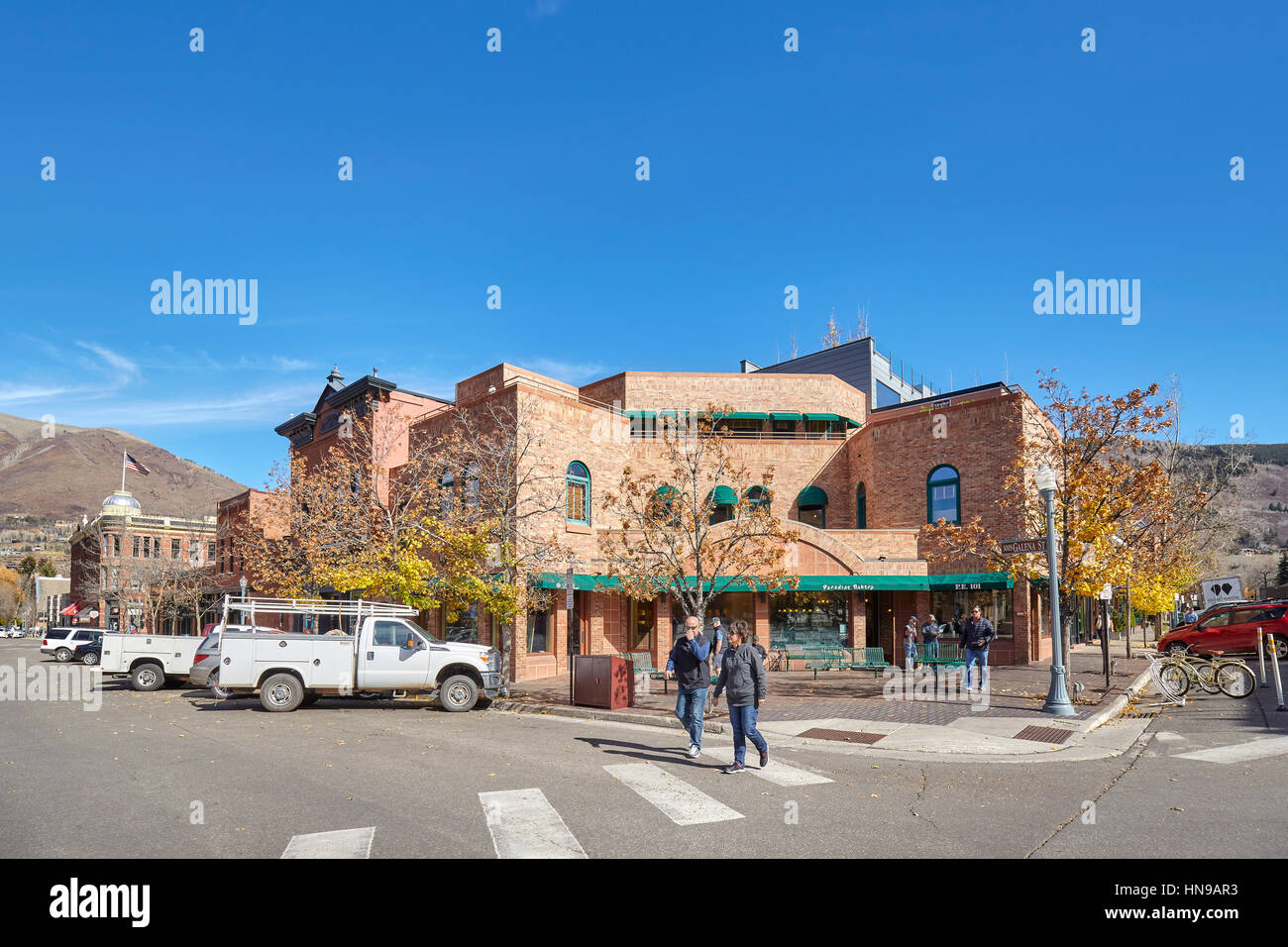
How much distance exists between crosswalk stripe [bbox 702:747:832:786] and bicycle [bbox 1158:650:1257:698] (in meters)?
10.5

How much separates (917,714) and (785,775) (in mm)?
6321

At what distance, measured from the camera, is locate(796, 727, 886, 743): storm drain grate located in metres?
12.7

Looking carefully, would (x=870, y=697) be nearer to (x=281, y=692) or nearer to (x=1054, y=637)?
(x=1054, y=637)

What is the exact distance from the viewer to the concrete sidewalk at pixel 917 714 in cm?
1219

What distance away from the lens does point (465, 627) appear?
27281mm

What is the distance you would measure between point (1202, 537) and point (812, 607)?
119 ft

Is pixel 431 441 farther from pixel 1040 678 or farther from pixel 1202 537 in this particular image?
pixel 1202 537

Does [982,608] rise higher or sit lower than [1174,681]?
higher

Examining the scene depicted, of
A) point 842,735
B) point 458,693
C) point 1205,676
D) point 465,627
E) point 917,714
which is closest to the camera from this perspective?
point 842,735

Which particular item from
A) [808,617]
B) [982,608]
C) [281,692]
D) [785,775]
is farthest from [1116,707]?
[281,692]

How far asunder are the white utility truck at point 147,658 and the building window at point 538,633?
9164 millimetres

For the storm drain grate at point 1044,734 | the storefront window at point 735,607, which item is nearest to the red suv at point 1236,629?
the storefront window at point 735,607
